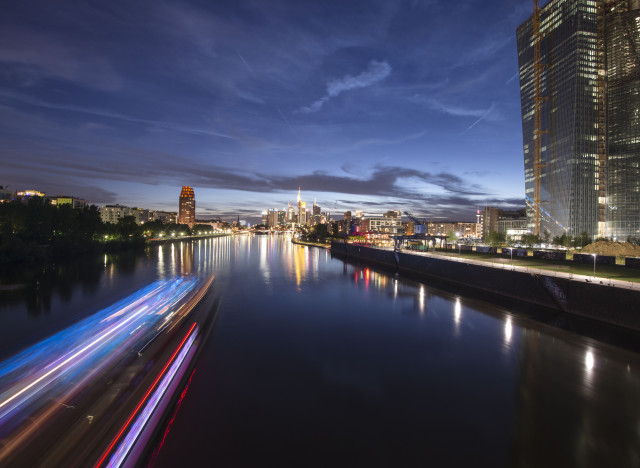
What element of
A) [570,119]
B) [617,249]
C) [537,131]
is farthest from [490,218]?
[617,249]

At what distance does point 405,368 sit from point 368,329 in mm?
5827

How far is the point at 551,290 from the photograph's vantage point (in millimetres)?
21234

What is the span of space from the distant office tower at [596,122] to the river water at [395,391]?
6992 cm

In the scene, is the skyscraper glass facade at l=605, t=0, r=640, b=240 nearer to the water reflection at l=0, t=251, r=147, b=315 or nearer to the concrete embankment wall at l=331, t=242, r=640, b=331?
the concrete embankment wall at l=331, t=242, r=640, b=331

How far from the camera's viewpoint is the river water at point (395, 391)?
25.9 ft

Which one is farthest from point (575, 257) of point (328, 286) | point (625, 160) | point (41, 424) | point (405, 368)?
point (625, 160)

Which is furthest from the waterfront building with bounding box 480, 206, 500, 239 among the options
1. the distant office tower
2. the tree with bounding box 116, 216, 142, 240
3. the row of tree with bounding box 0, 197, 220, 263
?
the row of tree with bounding box 0, 197, 220, 263

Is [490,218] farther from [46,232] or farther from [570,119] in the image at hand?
[46,232]

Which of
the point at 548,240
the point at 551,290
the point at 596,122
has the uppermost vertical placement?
the point at 596,122

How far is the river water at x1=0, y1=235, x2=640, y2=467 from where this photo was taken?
7.88 metres

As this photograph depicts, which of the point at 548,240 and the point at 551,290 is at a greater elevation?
the point at 548,240

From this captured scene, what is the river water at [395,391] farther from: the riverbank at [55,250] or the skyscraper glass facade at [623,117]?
the skyscraper glass facade at [623,117]

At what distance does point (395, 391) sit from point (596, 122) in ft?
306

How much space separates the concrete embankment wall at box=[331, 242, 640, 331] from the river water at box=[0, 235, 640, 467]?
268 cm
